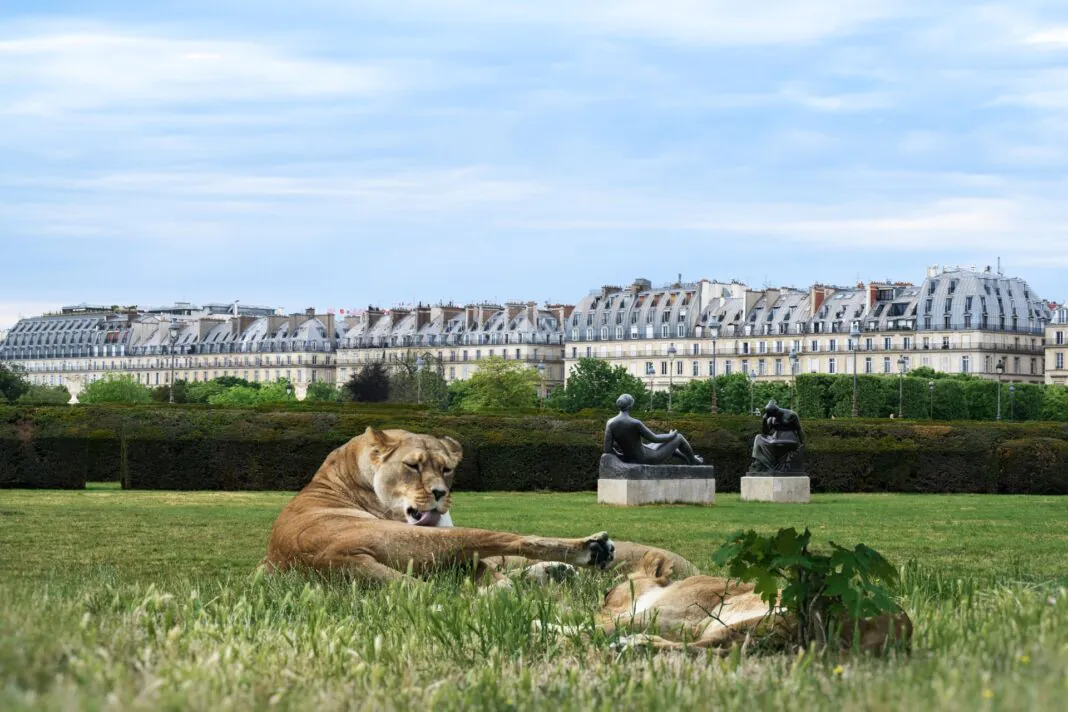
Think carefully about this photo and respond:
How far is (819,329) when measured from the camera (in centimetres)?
13188

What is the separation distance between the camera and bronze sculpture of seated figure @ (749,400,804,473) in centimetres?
A: 2519

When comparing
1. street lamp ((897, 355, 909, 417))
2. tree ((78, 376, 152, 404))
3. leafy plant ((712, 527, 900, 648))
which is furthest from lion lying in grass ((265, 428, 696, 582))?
tree ((78, 376, 152, 404))

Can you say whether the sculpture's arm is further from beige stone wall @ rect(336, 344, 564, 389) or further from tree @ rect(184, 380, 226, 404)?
beige stone wall @ rect(336, 344, 564, 389)

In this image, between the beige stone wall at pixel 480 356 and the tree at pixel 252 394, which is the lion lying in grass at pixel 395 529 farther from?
the beige stone wall at pixel 480 356

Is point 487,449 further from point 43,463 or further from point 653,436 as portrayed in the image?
point 43,463

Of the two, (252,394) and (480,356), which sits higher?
(480,356)

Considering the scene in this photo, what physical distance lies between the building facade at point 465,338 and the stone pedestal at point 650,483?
123 metres

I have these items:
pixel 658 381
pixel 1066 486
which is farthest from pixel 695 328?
pixel 1066 486

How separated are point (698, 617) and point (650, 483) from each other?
54.0 feet

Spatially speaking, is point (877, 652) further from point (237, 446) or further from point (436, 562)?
point (237, 446)

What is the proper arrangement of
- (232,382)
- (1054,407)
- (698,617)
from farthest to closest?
(232,382), (1054,407), (698,617)

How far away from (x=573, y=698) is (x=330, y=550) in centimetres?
337

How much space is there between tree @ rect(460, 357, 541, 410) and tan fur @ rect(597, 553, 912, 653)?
367ft

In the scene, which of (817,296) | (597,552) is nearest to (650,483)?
(597,552)
